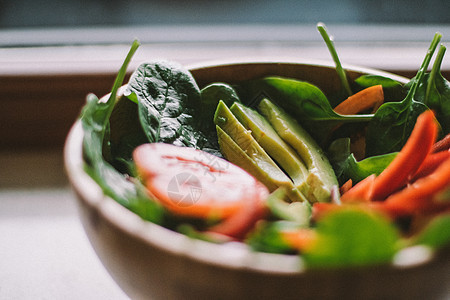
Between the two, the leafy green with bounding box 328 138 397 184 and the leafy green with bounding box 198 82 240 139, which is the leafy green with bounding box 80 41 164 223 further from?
the leafy green with bounding box 328 138 397 184

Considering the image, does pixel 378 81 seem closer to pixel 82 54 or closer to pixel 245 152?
pixel 245 152

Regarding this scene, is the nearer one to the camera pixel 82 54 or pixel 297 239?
pixel 297 239

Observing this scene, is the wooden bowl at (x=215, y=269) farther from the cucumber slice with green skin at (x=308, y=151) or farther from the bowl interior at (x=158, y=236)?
the cucumber slice with green skin at (x=308, y=151)

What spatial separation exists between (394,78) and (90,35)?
505mm

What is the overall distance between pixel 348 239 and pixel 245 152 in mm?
201

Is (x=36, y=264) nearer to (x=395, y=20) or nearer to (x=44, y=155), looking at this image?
(x=44, y=155)

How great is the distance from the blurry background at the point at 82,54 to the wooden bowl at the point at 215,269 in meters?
0.21

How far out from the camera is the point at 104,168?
0.34m

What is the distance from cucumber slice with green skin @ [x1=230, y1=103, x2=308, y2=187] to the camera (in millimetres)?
421

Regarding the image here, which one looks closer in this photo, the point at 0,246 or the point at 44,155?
the point at 0,246

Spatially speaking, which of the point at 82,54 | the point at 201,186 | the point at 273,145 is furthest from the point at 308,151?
the point at 82,54

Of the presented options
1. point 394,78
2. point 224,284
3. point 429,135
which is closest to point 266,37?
point 394,78

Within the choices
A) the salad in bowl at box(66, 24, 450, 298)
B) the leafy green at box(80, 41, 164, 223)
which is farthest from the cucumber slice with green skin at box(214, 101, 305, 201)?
the leafy green at box(80, 41, 164, 223)

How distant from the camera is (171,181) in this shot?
33 centimetres
